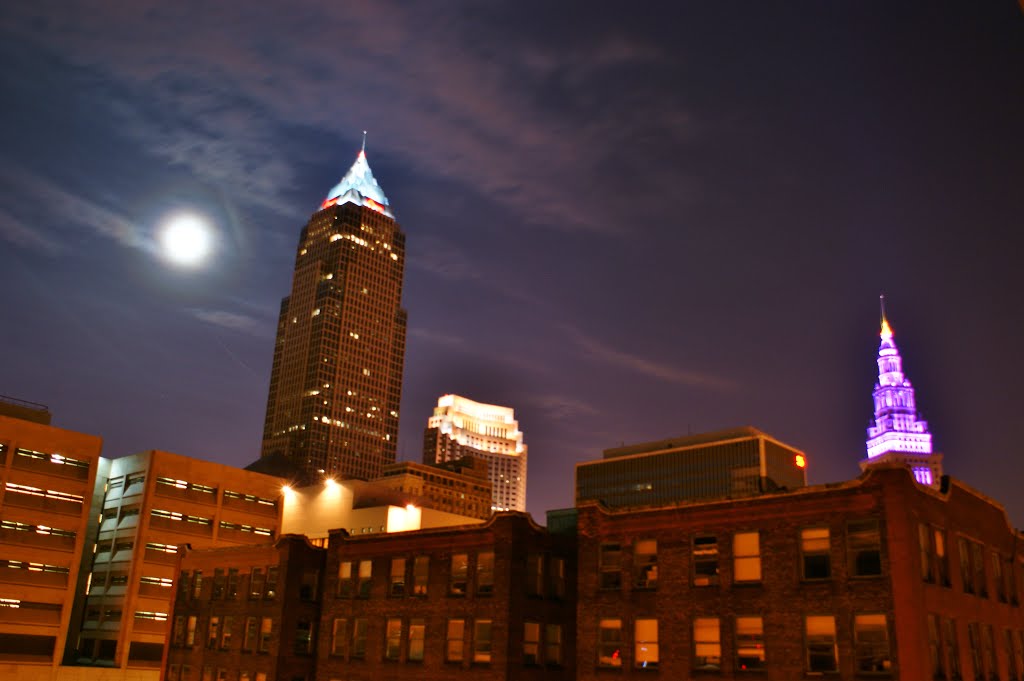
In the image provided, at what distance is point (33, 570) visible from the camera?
8594 centimetres

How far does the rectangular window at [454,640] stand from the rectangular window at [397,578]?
15.2ft

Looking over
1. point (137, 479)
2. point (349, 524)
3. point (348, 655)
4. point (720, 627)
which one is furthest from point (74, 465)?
point (720, 627)

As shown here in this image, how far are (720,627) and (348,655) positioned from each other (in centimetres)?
2475

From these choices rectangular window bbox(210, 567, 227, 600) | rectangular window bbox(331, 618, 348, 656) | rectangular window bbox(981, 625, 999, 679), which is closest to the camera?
rectangular window bbox(981, 625, 999, 679)

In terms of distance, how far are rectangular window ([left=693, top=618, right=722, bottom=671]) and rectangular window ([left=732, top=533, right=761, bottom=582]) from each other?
2320 mm

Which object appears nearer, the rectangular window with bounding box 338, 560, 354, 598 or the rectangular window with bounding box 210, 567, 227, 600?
the rectangular window with bounding box 338, 560, 354, 598

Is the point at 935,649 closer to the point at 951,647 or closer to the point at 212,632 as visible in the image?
the point at 951,647

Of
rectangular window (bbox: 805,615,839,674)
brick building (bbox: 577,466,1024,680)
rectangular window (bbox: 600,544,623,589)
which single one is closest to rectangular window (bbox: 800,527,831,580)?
brick building (bbox: 577,466,1024,680)

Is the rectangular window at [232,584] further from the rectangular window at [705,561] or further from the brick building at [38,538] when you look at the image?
the rectangular window at [705,561]

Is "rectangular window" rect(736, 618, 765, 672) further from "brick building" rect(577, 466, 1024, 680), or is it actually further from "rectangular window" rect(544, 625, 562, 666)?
"rectangular window" rect(544, 625, 562, 666)

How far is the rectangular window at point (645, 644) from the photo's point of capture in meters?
41.7

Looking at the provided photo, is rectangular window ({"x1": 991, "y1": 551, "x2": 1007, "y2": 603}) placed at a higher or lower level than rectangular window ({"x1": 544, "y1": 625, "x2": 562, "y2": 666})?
higher

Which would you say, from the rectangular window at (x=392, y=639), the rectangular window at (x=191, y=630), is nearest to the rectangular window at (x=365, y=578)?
the rectangular window at (x=392, y=639)

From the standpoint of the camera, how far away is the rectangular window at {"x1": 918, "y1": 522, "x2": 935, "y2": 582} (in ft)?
120
